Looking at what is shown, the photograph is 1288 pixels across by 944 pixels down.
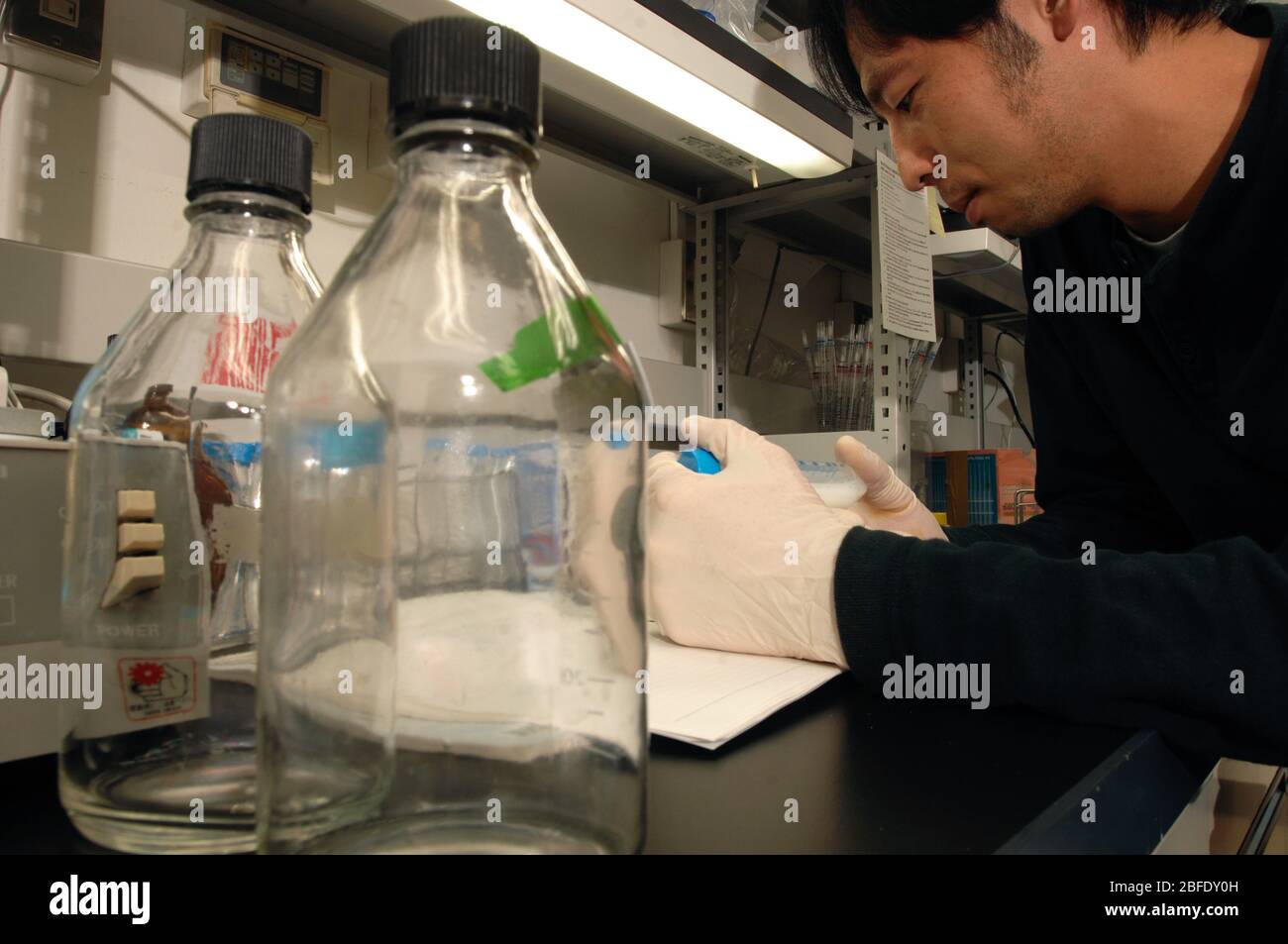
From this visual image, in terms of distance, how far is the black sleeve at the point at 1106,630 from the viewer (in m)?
0.52

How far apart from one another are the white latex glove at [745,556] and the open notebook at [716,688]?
2 centimetres

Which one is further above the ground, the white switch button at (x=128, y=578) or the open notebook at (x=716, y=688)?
the white switch button at (x=128, y=578)

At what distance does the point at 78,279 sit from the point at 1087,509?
1239 mm

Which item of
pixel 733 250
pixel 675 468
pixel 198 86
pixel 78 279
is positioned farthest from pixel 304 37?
pixel 733 250

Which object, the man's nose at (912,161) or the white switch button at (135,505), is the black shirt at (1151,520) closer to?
the man's nose at (912,161)

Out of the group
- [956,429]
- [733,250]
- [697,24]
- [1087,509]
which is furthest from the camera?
[956,429]

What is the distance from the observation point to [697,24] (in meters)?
0.90

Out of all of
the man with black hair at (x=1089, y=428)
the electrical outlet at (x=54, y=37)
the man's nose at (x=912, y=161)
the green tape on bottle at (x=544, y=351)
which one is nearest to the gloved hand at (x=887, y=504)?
the man with black hair at (x=1089, y=428)

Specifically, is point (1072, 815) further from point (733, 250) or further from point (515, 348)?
A: point (733, 250)

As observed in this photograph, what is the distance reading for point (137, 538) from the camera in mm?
334

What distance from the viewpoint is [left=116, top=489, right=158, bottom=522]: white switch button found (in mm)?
335

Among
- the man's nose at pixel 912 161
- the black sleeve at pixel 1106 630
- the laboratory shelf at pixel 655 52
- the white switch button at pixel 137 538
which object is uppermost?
the laboratory shelf at pixel 655 52

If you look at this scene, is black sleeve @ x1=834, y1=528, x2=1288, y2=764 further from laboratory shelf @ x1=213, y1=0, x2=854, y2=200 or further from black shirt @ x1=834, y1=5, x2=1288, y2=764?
laboratory shelf @ x1=213, y1=0, x2=854, y2=200

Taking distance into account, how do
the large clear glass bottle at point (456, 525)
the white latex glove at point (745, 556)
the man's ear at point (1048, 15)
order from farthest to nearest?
the man's ear at point (1048, 15) → the white latex glove at point (745, 556) → the large clear glass bottle at point (456, 525)
